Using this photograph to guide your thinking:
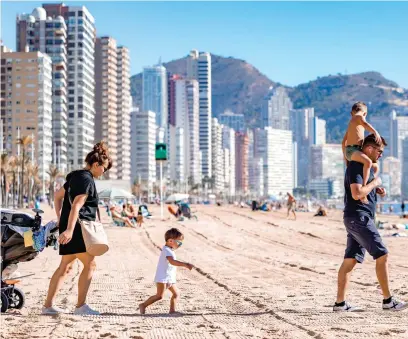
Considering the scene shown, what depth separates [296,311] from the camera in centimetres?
972

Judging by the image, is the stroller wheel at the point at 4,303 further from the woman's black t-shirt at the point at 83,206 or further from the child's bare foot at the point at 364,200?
the child's bare foot at the point at 364,200

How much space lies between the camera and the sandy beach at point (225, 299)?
8.19 m

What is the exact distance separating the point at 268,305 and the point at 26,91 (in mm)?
141565

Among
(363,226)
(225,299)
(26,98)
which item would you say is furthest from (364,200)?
(26,98)

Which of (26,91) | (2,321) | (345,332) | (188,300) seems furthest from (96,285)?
(26,91)

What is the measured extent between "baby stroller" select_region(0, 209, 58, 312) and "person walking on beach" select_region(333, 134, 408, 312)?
3105 mm

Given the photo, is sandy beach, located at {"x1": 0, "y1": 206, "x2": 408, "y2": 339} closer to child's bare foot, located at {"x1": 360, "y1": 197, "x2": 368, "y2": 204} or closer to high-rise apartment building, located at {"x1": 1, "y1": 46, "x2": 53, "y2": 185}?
Result: child's bare foot, located at {"x1": 360, "y1": 197, "x2": 368, "y2": 204}

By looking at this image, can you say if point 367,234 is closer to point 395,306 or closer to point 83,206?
point 395,306

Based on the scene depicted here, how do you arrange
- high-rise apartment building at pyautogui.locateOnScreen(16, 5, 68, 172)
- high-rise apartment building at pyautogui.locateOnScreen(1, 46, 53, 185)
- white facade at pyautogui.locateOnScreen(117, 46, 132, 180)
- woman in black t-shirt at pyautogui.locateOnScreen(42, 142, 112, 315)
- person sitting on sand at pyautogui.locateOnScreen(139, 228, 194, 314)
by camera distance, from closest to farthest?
woman in black t-shirt at pyautogui.locateOnScreen(42, 142, 112, 315) < person sitting on sand at pyautogui.locateOnScreen(139, 228, 194, 314) < high-rise apartment building at pyautogui.locateOnScreen(1, 46, 53, 185) < high-rise apartment building at pyautogui.locateOnScreen(16, 5, 68, 172) < white facade at pyautogui.locateOnScreen(117, 46, 132, 180)

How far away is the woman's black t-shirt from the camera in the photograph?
930cm

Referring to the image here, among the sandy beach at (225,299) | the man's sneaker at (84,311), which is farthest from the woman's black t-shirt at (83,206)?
the sandy beach at (225,299)

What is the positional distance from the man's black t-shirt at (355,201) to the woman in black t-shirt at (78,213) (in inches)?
96.1

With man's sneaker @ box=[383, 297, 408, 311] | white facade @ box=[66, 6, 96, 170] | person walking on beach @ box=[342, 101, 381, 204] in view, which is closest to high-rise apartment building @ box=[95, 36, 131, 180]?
white facade @ box=[66, 6, 96, 170]

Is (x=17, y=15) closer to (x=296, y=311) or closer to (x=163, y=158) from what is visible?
(x=163, y=158)
